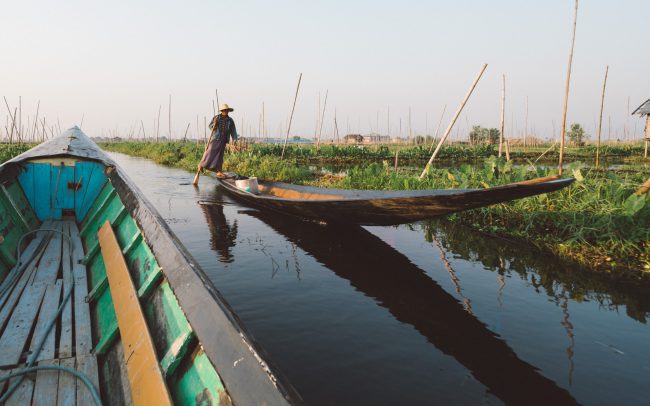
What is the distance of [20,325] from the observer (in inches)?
103

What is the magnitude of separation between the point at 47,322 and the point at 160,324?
4.28ft

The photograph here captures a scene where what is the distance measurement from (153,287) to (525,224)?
19.8 ft

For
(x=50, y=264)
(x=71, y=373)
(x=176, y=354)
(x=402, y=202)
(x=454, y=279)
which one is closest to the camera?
(x=176, y=354)

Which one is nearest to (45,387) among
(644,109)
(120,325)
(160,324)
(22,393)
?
(22,393)

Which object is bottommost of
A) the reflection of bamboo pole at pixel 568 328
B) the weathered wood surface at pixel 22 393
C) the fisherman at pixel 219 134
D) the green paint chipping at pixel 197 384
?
the reflection of bamboo pole at pixel 568 328

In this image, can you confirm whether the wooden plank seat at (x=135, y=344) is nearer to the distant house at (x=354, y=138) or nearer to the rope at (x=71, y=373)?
the rope at (x=71, y=373)

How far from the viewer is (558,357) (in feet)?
9.89

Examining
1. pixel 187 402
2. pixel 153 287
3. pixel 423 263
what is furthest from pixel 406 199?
pixel 187 402

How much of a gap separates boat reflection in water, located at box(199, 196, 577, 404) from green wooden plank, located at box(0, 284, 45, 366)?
2.96 m

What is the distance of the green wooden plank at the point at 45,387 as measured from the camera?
1.92 metres

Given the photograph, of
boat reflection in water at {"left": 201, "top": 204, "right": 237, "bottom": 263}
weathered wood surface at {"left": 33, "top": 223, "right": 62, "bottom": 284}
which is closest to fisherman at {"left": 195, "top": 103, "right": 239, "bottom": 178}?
boat reflection in water at {"left": 201, "top": 204, "right": 237, "bottom": 263}

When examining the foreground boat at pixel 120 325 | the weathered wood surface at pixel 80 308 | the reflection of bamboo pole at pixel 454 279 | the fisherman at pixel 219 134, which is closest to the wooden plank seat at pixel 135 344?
the foreground boat at pixel 120 325

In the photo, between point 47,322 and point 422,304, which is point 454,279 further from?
point 47,322

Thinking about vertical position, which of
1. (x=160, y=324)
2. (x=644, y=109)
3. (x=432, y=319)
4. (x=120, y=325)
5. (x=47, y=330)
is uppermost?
(x=644, y=109)
